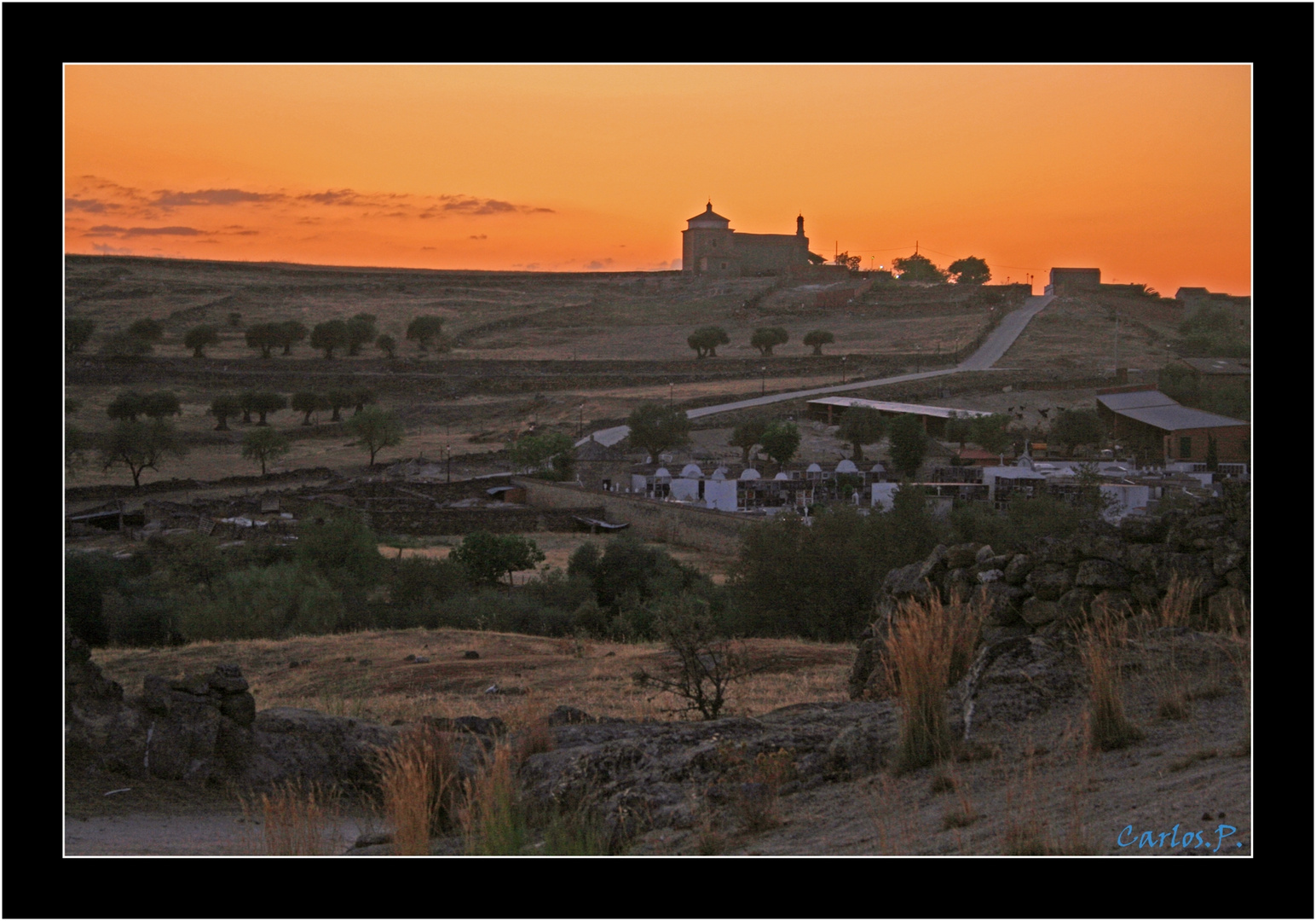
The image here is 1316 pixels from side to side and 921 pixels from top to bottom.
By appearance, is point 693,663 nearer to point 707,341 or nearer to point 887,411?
point 887,411

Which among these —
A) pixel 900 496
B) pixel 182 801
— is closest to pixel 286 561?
pixel 900 496

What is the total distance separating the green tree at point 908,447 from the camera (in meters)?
33.0

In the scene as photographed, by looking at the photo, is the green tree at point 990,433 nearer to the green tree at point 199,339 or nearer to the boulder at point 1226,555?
the boulder at point 1226,555

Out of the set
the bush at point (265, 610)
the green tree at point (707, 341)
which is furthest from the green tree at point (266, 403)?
the bush at point (265, 610)

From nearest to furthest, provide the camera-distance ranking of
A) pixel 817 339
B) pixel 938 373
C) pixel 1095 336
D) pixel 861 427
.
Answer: pixel 861 427, pixel 938 373, pixel 817 339, pixel 1095 336

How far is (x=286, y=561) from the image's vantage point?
21.2 metres

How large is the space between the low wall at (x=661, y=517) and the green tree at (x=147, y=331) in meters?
34.6

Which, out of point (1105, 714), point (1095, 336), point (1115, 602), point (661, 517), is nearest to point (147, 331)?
point (661, 517)

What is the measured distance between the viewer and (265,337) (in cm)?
5819

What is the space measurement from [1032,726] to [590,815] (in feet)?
5.34

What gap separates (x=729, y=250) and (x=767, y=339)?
3263 centimetres

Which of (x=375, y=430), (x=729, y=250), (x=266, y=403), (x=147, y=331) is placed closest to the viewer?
(x=375, y=430)

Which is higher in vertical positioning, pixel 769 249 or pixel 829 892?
pixel 769 249
